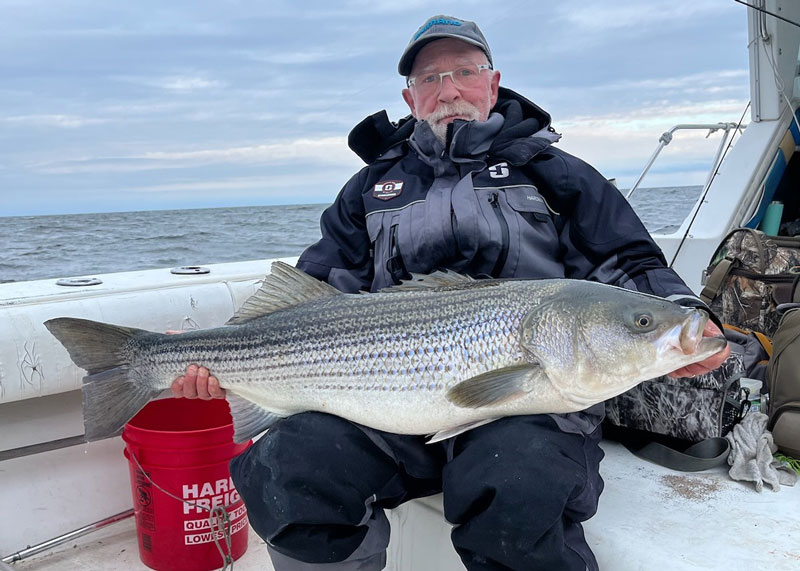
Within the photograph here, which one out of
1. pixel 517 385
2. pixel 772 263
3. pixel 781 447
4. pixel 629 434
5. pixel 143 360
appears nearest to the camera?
pixel 517 385

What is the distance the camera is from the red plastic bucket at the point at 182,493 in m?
3.17

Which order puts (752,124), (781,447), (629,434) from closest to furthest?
(781,447)
(629,434)
(752,124)

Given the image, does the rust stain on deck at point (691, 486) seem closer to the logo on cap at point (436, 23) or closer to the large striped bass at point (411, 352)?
the large striped bass at point (411, 352)

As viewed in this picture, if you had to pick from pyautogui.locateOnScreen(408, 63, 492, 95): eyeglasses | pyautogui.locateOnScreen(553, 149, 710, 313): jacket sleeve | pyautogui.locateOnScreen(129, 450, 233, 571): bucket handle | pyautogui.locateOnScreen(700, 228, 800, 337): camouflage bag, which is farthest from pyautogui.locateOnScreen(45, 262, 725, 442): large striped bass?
pyautogui.locateOnScreen(700, 228, 800, 337): camouflage bag

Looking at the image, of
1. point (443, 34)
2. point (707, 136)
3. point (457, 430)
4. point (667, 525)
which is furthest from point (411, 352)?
point (707, 136)

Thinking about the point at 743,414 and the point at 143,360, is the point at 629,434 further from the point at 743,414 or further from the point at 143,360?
the point at 143,360

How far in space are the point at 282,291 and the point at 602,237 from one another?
1245mm

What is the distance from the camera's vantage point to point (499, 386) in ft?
6.49

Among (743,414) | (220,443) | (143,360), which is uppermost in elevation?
(143,360)

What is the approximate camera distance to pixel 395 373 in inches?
84.7

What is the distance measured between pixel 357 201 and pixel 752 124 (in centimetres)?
418

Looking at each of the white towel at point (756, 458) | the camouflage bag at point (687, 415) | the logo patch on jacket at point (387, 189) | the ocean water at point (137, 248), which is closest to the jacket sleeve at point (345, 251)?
the logo patch on jacket at point (387, 189)

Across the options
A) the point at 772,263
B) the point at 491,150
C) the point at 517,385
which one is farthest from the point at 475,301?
the point at 772,263

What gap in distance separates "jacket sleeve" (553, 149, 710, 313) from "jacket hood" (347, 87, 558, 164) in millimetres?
186
